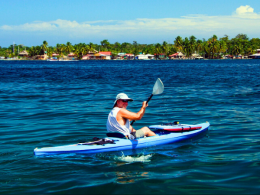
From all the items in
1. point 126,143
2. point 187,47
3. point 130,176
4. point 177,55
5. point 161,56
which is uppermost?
point 187,47

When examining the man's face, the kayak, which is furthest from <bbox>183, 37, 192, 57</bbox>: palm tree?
the man's face

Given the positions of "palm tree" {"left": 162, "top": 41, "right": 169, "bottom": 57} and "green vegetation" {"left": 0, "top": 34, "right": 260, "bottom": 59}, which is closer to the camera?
"green vegetation" {"left": 0, "top": 34, "right": 260, "bottom": 59}

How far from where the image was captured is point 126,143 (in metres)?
7.86

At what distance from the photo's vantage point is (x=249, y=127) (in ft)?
33.9

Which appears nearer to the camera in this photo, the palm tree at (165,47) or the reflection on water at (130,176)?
the reflection on water at (130,176)

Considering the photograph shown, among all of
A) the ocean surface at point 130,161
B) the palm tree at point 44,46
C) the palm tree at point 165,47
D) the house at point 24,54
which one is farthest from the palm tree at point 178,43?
the ocean surface at point 130,161

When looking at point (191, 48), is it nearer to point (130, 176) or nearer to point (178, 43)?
point (178, 43)

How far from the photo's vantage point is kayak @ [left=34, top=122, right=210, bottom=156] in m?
7.49

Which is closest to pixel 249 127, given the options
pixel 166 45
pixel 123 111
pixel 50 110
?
pixel 123 111

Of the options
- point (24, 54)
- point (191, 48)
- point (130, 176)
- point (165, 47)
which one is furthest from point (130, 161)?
point (24, 54)

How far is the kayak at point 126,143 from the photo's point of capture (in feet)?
24.6

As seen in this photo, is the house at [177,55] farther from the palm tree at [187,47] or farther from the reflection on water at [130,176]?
the reflection on water at [130,176]

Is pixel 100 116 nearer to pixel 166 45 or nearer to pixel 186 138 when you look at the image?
pixel 186 138

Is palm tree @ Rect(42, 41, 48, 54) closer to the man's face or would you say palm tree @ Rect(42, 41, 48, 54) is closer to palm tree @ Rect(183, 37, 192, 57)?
palm tree @ Rect(183, 37, 192, 57)
